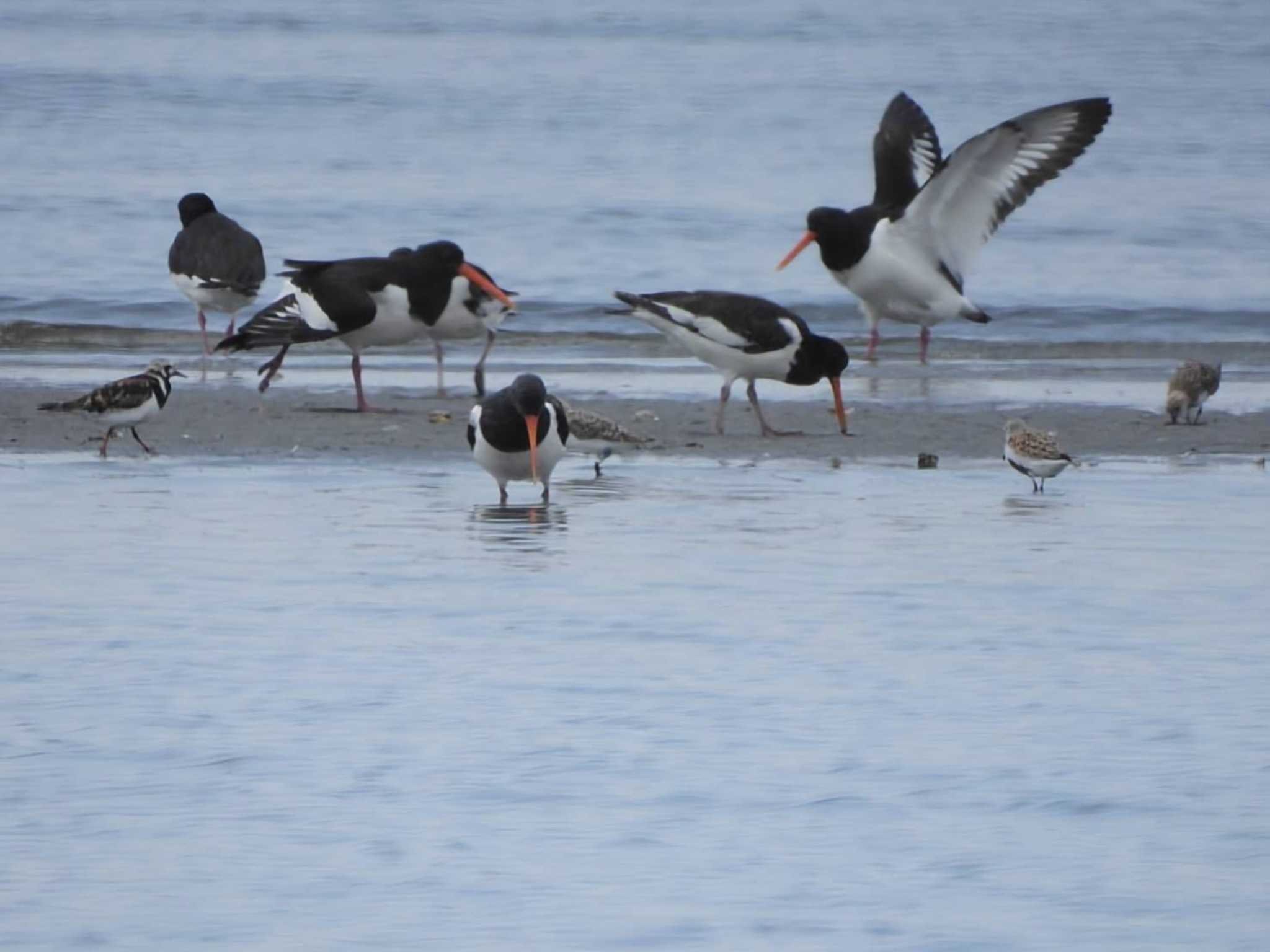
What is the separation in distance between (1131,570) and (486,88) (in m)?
36.9

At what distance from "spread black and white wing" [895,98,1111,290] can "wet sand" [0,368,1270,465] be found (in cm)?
202

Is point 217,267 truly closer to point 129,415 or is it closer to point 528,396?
point 129,415

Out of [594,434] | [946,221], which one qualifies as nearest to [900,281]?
[946,221]

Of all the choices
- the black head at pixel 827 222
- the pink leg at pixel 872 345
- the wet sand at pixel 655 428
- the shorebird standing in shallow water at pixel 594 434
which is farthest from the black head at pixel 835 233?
the shorebird standing in shallow water at pixel 594 434

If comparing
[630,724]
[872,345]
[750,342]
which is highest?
[750,342]

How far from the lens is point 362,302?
12914 millimetres

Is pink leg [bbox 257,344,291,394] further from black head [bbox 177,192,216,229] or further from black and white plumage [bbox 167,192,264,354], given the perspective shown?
black head [bbox 177,192,216,229]

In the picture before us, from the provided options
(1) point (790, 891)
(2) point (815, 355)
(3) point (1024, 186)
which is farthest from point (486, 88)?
(1) point (790, 891)

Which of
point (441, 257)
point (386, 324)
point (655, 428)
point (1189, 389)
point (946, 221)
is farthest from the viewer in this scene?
point (946, 221)

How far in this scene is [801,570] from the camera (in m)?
8.42

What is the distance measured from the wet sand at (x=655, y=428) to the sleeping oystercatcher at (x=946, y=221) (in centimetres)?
200

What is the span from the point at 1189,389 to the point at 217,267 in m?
7.05

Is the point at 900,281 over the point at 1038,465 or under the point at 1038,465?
over

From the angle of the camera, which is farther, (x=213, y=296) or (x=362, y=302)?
(x=213, y=296)
